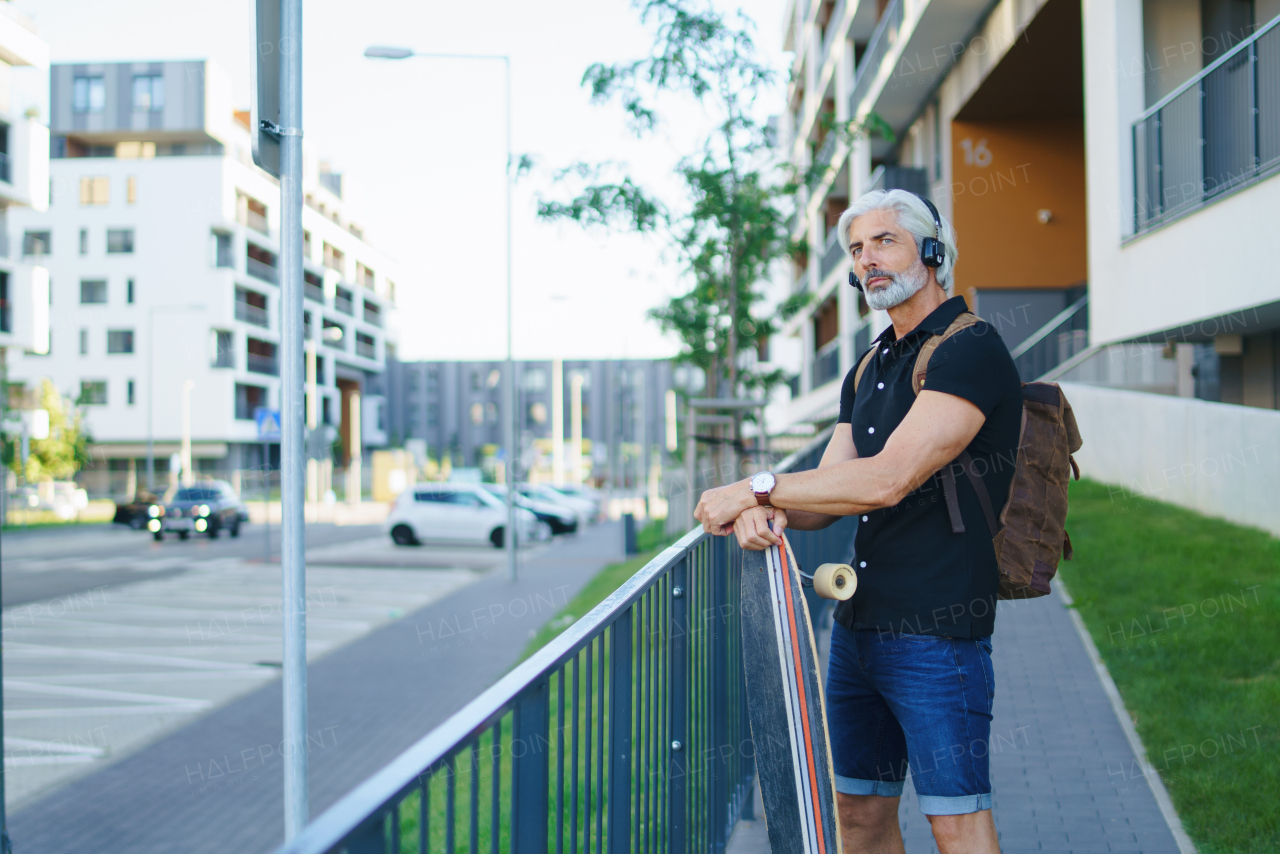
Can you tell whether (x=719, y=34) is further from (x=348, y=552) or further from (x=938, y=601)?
(x=348, y=552)

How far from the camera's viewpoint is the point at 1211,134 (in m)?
9.23

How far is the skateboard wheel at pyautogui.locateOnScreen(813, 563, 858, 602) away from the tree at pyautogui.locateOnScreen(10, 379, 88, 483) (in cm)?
4653

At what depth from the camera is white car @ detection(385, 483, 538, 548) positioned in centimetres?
2558

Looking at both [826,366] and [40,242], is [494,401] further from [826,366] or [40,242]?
[826,366]

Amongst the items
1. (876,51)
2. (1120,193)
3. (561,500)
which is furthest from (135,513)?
(1120,193)

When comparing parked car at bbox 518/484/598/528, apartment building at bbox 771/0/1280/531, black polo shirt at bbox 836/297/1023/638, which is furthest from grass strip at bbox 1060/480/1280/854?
parked car at bbox 518/484/598/528

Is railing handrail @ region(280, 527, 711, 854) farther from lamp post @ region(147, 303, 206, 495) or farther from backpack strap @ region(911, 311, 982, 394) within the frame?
lamp post @ region(147, 303, 206, 495)

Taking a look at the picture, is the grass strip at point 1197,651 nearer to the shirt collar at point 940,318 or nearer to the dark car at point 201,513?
the shirt collar at point 940,318

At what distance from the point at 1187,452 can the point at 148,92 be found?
6207cm

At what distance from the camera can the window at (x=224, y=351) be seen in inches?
2330

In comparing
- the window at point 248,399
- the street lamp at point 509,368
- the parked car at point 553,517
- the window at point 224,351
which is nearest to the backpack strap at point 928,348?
the street lamp at point 509,368

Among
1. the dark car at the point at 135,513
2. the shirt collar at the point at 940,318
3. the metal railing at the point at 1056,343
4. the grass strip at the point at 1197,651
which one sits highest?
the metal railing at the point at 1056,343

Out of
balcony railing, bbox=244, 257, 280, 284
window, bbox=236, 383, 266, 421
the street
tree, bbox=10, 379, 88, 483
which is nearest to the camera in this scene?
the street

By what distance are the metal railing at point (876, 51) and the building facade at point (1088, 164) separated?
3.6 inches
